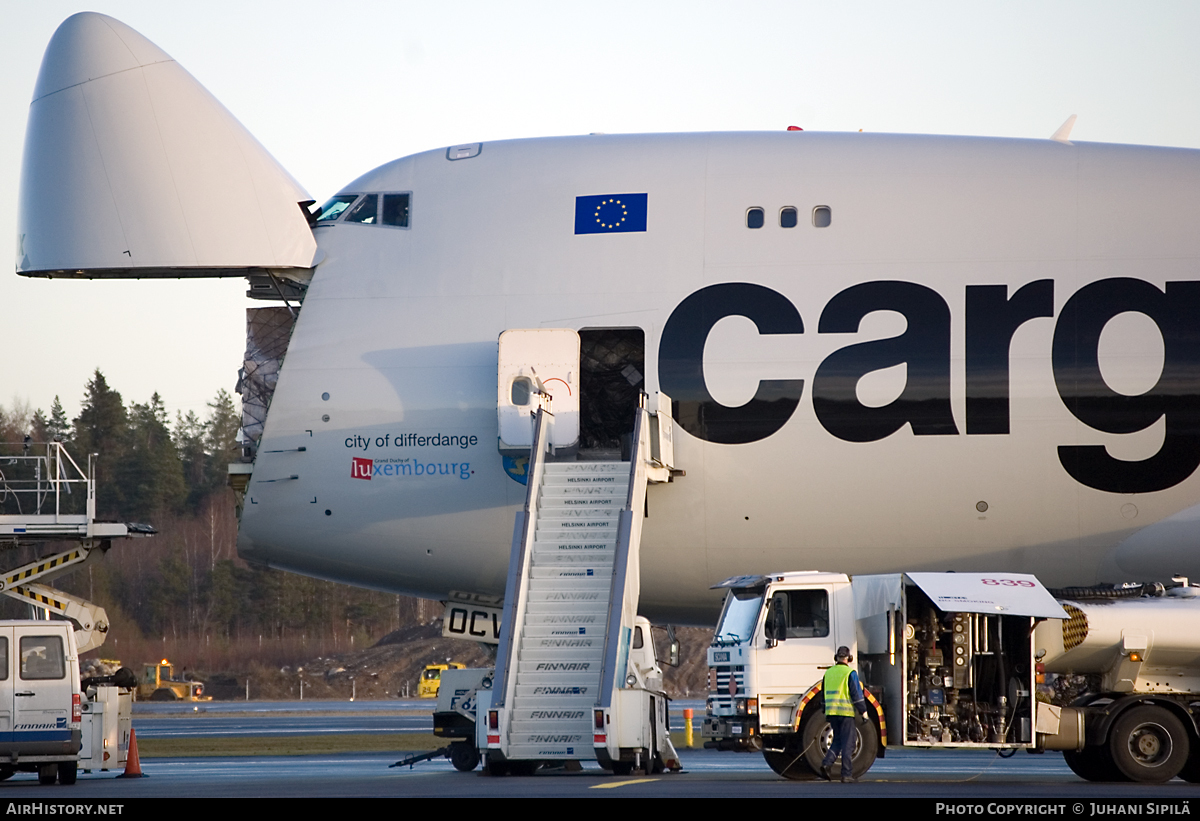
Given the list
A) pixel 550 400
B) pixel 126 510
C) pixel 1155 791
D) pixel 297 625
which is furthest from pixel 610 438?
pixel 126 510

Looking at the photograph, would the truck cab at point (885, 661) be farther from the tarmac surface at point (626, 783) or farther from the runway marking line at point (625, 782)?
the runway marking line at point (625, 782)

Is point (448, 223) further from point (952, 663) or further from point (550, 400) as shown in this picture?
point (952, 663)

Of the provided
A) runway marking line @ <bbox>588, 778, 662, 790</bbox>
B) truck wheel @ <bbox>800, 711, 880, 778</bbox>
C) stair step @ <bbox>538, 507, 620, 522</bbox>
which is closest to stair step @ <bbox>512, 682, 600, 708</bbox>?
runway marking line @ <bbox>588, 778, 662, 790</bbox>

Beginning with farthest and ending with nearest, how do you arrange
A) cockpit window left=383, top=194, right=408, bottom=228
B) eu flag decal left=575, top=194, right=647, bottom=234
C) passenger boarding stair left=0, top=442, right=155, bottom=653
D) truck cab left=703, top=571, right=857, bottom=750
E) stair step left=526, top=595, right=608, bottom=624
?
passenger boarding stair left=0, top=442, right=155, bottom=653 < cockpit window left=383, top=194, right=408, bottom=228 < eu flag decal left=575, top=194, right=647, bottom=234 < stair step left=526, top=595, right=608, bottom=624 < truck cab left=703, top=571, right=857, bottom=750

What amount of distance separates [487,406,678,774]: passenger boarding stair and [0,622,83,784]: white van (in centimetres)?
587

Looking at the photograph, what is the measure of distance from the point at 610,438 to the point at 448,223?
389cm

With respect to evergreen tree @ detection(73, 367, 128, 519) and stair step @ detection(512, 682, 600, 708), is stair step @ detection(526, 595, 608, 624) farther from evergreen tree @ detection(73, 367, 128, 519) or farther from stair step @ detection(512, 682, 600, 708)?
evergreen tree @ detection(73, 367, 128, 519)

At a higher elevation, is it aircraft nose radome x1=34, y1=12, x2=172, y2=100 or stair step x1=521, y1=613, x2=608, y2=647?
aircraft nose radome x1=34, y1=12, x2=172, y2=100

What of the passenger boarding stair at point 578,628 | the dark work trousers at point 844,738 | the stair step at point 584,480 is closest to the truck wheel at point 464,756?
the passenger boarding stair at point 578,628

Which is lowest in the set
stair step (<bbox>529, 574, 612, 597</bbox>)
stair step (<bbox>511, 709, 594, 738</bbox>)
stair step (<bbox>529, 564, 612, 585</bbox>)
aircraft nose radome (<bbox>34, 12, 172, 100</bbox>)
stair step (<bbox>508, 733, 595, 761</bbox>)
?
stair step (<bbox>508, 733, 595, 761</bbox>)

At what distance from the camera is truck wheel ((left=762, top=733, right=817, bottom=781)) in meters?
17.0

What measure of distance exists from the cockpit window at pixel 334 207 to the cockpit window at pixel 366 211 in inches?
7.1

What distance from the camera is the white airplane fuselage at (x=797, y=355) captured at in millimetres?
18594

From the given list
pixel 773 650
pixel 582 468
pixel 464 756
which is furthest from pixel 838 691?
pixel 464 756
